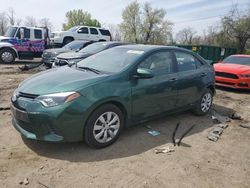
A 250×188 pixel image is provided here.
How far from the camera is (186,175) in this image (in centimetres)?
359

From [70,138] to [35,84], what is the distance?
Result: 1.00 metres

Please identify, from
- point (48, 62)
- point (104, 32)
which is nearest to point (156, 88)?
point (48, 62)

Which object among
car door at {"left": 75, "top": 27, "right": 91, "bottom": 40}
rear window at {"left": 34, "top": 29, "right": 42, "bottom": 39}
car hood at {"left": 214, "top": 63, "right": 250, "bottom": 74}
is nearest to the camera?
car hood at {"left": 214, "top": 63, "right": 250, "bottom": 74}

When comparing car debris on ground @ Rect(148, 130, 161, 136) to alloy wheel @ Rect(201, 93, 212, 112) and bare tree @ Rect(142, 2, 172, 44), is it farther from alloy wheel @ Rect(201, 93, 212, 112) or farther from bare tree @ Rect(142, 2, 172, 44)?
bare tree @ Rect(142, 2, 172, 44)

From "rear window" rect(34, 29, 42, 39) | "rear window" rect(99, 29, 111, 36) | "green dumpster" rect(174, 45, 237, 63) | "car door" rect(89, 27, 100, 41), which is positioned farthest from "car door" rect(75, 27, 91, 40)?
"green dumpster" rect(174, 45, 237, 63)

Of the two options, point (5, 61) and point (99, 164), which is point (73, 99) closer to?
point (99, 164)

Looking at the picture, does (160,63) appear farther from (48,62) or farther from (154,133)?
(48,62)

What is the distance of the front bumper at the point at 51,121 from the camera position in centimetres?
364

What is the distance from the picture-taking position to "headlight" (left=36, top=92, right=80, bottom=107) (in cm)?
368

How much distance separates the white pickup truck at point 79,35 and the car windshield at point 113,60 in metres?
15.9

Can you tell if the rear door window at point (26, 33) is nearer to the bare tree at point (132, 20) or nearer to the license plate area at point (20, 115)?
the license plate area at point (20, 115)

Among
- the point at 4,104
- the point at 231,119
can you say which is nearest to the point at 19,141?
the point at 4,104

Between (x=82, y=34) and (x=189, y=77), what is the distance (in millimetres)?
17294

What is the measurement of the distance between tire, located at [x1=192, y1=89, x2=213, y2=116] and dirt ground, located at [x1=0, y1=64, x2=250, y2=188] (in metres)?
0.95
